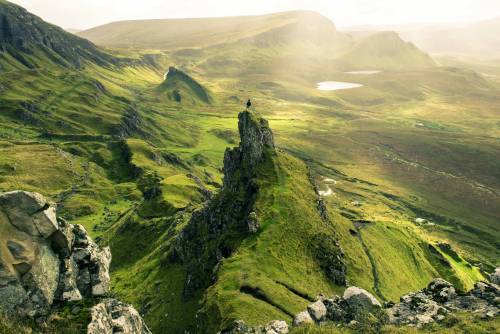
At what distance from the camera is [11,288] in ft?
97.9

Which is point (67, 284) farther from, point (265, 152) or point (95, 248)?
point (265, 152)

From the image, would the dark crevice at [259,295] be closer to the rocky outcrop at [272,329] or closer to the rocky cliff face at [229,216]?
the rocky cliff face at [229,216]

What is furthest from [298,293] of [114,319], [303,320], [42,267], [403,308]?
[42,267]

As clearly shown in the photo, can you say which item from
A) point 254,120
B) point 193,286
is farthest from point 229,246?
point 254,120

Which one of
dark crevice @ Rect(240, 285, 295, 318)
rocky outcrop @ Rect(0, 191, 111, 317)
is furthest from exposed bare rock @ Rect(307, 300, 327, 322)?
rocky outcrop @ Rect(0, 191, 111, 317)

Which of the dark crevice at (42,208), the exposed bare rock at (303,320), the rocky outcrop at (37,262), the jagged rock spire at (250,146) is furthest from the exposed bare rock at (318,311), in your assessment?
the jagged rock spire at (250,146)

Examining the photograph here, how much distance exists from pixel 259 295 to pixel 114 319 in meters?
47.7

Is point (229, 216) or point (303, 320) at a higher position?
point (303, 320)

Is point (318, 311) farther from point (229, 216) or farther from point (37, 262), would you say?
point (229, 216)

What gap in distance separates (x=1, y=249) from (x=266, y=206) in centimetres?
8066

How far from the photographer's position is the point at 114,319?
116 feet

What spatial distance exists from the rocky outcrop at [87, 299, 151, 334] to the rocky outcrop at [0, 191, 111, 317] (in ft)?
7.25

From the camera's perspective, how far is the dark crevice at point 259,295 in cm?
7760

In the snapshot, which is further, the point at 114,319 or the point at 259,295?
the point at 259,295
